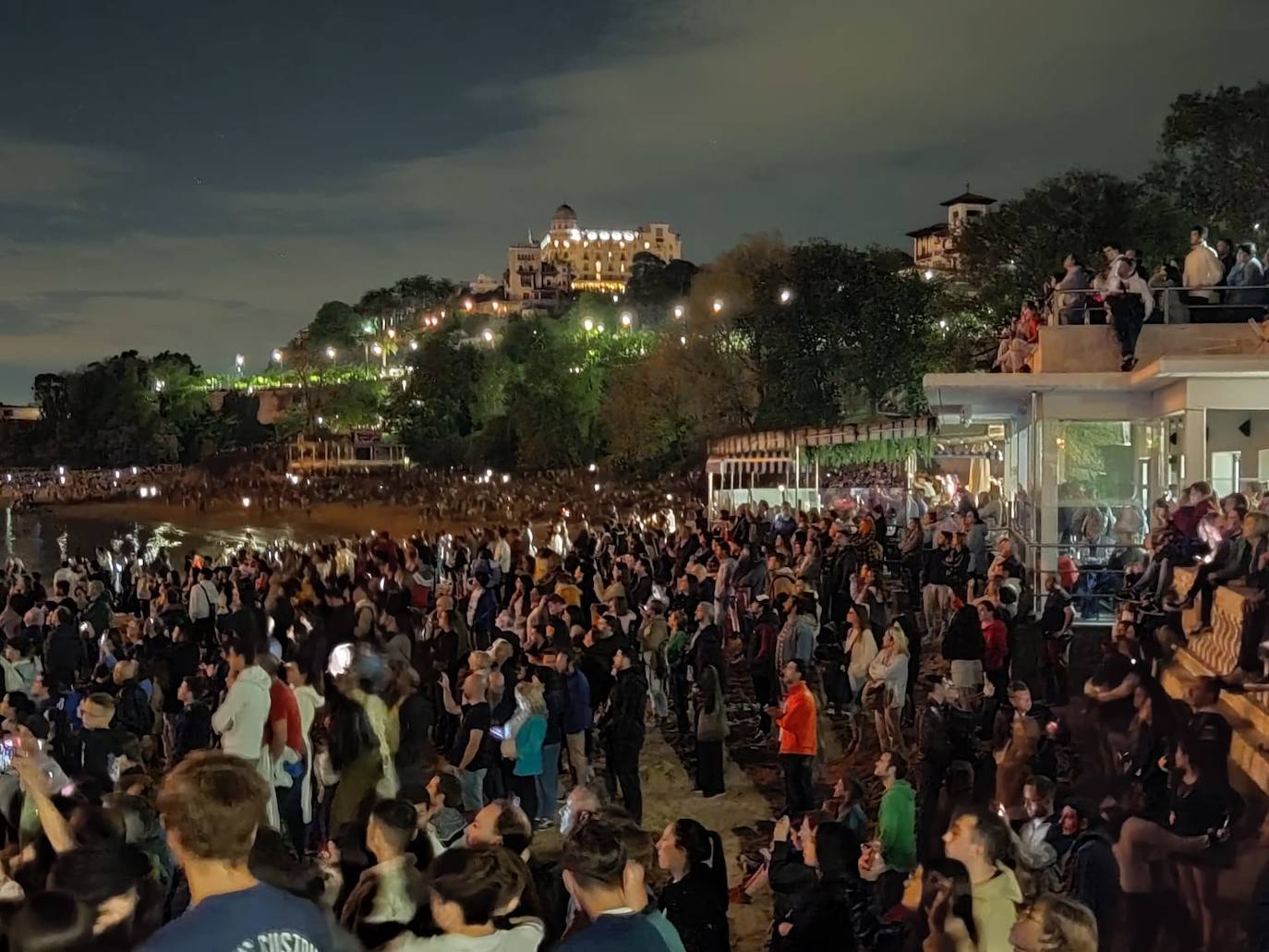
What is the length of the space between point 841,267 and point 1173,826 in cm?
3546

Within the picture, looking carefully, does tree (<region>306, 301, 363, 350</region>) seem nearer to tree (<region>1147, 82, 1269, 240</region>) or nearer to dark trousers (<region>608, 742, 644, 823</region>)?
tree (<region>1147, 82, 1269, 240</region>)

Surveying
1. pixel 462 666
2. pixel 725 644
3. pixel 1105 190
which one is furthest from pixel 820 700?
pixel 1105 190

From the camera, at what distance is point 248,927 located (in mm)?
2701

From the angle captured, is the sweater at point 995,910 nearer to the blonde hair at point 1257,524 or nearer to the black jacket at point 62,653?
the blonde hair at point 1257,524

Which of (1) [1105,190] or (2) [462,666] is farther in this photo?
(1) [1105,190]

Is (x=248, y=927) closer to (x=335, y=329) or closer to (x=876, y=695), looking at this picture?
(x=876, y=695)

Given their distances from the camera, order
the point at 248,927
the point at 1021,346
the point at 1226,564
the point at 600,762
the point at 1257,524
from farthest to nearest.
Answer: the point at 1021,346 → the point at 600,762 → the point at 1226,564 → the point at 1257,524 → the point at 248,927

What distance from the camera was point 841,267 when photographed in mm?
39781

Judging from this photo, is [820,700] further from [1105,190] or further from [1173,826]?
[1105,190]

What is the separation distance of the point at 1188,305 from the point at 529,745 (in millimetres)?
11592

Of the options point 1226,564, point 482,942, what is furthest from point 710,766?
point 482,942

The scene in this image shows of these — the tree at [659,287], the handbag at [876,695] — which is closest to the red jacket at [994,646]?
the handbag at [876,695]

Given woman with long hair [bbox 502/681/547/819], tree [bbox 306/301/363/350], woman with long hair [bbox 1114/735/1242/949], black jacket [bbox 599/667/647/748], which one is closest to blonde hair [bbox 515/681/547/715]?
woman with long hair [bbox 502/681/547/819]

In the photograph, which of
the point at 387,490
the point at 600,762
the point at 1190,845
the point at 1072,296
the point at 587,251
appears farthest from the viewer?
the point at 587,251
